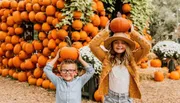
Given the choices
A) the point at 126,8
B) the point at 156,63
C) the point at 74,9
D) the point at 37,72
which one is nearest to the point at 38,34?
the point at 37,72

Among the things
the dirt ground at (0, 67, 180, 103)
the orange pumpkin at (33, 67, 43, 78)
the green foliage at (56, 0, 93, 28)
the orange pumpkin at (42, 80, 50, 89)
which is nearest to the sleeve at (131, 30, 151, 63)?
the dirt ground at (0, 67, 180, 103)

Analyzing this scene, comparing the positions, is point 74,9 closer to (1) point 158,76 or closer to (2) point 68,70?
(1) point 158,76

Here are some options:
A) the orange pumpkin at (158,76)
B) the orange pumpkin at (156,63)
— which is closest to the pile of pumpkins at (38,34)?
the orange pumpkin at (158,76)

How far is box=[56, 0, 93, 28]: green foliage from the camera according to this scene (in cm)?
627

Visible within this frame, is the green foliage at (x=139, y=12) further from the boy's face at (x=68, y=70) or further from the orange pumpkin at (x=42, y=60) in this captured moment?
the boy's face at (x=68, y=70)

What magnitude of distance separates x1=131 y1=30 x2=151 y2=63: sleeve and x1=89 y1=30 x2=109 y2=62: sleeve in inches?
10.6

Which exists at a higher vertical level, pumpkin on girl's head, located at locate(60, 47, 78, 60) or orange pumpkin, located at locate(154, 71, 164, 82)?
pumpkin on girl's head, located at locate(60, 47, 78, 60)

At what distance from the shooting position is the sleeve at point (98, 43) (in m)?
3.63

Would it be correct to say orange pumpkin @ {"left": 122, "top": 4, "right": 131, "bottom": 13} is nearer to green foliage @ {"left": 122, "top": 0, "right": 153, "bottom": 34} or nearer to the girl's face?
green foliage @ {"left": 122, "top": 0, "right": 153, "bottom": 34}

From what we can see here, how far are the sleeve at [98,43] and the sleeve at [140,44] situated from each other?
269mm

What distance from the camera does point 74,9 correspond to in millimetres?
6309

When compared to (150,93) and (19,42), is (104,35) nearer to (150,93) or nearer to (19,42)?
(150,93)

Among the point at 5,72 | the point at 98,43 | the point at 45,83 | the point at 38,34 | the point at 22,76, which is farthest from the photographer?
the point at 5,72

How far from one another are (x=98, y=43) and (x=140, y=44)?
40cm
